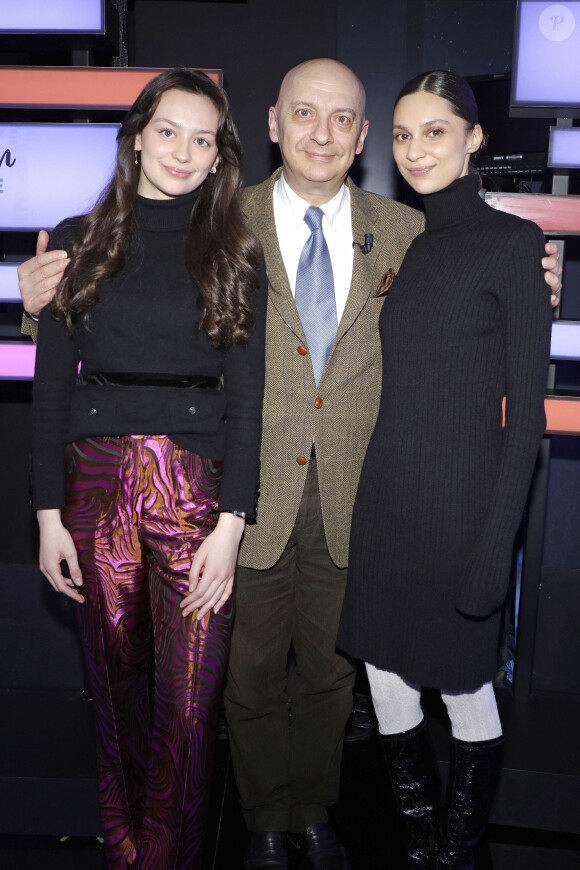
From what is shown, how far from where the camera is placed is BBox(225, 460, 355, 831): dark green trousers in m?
2.13

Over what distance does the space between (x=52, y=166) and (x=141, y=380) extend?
1097 mm

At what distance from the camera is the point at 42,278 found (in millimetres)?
1763

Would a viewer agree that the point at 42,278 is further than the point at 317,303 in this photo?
No

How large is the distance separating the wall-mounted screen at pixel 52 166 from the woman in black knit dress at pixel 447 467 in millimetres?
1022

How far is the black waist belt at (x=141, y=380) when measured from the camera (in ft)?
→ 5.58

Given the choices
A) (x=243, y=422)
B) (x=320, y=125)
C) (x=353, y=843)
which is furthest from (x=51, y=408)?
(x=353, y=843)

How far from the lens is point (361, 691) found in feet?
9.86

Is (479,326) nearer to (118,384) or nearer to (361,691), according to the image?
(118,384)

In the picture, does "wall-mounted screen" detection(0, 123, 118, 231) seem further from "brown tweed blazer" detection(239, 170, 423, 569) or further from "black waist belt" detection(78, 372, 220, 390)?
"black waist belt" detection(78, 372, 220, 390)

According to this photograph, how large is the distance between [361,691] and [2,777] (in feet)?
4.10

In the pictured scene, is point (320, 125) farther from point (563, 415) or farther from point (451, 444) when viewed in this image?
point (563, 415)

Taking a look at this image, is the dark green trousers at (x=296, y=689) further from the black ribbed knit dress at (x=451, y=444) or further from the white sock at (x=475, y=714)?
the white sock at (x=475, y=714)

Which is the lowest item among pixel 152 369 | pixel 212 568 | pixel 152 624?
pixel 152 624

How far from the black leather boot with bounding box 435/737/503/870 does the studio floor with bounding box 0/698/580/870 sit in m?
0.37
